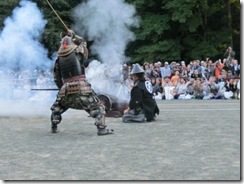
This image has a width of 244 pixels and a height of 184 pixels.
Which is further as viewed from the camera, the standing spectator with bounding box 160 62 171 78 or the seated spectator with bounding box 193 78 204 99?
the standing spectator with bounding box 160 62 171 78

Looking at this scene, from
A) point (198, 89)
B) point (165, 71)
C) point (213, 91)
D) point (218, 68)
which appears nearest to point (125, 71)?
point (213, 91)

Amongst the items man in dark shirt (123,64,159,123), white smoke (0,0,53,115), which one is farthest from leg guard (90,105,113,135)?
white smoke (0,0,53,115)

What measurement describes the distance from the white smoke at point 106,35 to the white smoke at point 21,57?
1.45 metres

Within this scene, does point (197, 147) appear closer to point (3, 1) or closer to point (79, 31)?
point (79, 31)

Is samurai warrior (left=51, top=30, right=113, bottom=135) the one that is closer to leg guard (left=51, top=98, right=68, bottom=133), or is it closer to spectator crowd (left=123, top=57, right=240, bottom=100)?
leg guard (left=51, top=98, right=68, bottom=133)

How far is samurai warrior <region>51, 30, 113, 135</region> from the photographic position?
28.6ft

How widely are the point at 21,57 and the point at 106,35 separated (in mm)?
2626

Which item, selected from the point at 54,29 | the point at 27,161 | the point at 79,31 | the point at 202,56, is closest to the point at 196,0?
the point at 27,161

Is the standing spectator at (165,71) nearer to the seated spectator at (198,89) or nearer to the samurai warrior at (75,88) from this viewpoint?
the seated spectator at (198,89)

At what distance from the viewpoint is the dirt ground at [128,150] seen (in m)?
5.54

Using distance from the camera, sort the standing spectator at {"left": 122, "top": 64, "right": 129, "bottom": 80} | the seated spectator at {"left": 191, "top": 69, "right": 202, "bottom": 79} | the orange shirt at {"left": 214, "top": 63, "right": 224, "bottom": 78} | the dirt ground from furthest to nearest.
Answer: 1. the seated spectator at {"left": 191, "top": 69, "right": 202, "bottom": 79}
2. the orange shirt at {"left": 214, "top": 63, "right": 224, "bottom": 78}
3. the standing spectator at {"left": 122, "top": 64, "right": 129, "bottom": 80}
4. the dirt ground

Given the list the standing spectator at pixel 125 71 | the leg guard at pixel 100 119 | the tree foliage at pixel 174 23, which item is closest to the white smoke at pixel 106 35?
the standing spectator at pixel 125 71

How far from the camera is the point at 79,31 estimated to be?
39.5 feet

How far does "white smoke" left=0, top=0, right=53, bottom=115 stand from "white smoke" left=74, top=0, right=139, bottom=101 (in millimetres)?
1451
